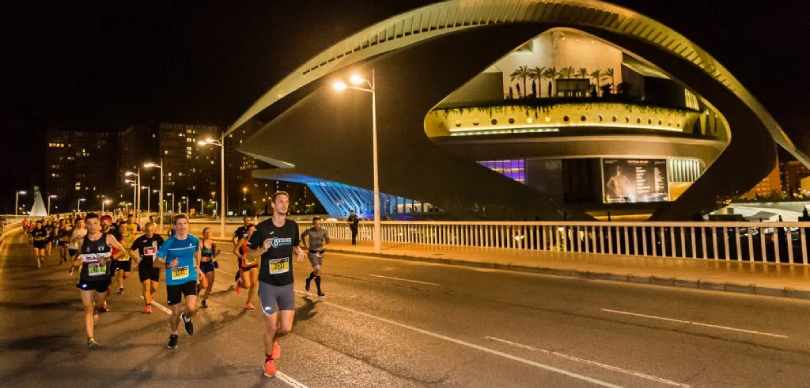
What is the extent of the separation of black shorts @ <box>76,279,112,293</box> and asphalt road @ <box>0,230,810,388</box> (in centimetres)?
65

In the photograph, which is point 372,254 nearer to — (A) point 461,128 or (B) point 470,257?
(B) point 470,257

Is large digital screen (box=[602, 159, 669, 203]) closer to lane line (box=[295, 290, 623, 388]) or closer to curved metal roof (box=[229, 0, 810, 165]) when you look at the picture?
curved metal roof (box=[229, 0, 810, 165])

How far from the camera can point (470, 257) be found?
592 inches

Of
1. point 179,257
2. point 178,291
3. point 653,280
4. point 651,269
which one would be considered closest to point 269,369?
point 178,291

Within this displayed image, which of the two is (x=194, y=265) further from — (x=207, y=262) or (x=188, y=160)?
(x=188, y=160)

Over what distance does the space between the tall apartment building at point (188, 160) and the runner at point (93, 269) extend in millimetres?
119303

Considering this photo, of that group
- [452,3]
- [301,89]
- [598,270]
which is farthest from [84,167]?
[598,270]

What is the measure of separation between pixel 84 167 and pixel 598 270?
436 ft

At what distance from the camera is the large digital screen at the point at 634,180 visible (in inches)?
1469

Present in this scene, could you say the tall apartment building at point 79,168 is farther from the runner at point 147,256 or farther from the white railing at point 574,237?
the runner at point 147,256

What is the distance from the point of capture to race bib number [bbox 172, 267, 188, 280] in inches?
238

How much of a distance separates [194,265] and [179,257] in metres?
0.26

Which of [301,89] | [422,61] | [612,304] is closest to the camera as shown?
[612,304]

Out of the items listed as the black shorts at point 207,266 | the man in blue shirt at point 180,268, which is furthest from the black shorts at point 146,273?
the man in blue shirt at point 180,268
